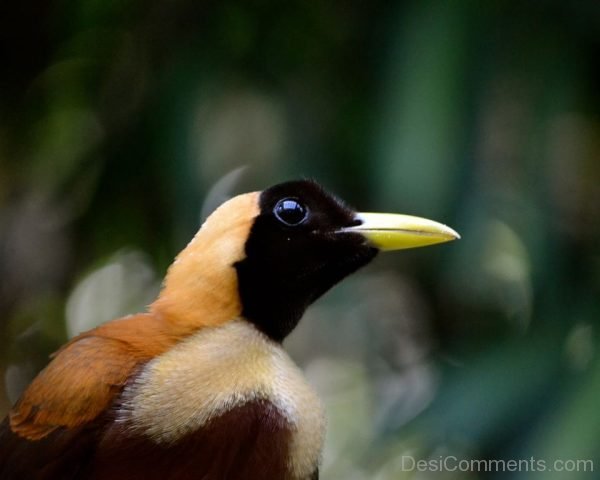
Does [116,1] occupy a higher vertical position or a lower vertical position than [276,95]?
higher

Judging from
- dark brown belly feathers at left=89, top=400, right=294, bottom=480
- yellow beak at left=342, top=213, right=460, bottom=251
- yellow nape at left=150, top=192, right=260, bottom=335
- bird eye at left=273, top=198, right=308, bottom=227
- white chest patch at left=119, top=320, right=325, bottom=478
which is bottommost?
dark brown belly feathers at left=89, top=400, right=294, bottom=480

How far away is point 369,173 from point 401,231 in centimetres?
80

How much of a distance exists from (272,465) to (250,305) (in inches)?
11.9

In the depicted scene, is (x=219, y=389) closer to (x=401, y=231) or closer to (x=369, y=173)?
(x=401, y=231)

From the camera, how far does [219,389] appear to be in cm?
189

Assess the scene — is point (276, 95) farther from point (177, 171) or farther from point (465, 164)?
point (465, 164)

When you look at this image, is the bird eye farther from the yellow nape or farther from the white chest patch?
the white chest patch

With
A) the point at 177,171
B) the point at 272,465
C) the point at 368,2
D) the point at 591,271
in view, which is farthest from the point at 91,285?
the point at 272,465

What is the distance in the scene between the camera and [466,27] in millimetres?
2881

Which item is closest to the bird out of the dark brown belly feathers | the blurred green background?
the dark brown belly feathers

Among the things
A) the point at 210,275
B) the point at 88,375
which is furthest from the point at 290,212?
the point at 88,375

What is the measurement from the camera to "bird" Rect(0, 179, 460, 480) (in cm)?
185

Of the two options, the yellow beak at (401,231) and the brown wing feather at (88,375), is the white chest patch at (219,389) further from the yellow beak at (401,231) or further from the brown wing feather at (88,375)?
the yellow beak at (401,231)

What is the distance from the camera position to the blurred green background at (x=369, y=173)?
2781 millimetres
